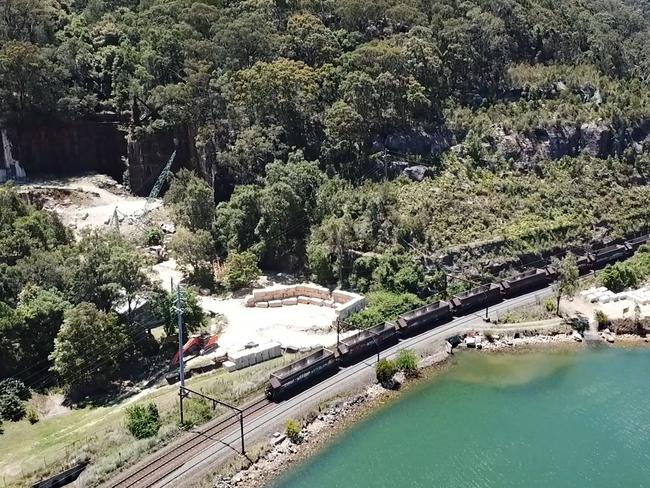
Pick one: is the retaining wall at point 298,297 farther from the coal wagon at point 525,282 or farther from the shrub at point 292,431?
the shrub at point 292,431

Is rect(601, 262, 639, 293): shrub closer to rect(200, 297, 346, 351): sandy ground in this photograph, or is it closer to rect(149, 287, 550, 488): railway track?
rect(149, 287, 550, 488): railway track

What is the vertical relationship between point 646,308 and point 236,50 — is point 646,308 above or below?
below

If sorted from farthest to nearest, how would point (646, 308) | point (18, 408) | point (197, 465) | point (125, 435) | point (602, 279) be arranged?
1. point (602, 279)
2. point (646, 308)
3. point (18, 408)
4. point (125, 435)
5. point (197, 465)

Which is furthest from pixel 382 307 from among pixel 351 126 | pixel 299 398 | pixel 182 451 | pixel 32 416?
pixel 32 416

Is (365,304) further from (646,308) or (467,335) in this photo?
(646,308)

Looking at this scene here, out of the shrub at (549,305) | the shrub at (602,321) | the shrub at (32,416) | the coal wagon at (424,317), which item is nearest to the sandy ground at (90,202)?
the shrub at (32,416)

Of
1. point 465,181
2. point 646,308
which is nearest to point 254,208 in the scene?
point 465,181

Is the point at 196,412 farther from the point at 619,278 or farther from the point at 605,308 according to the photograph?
the point at 619,278
